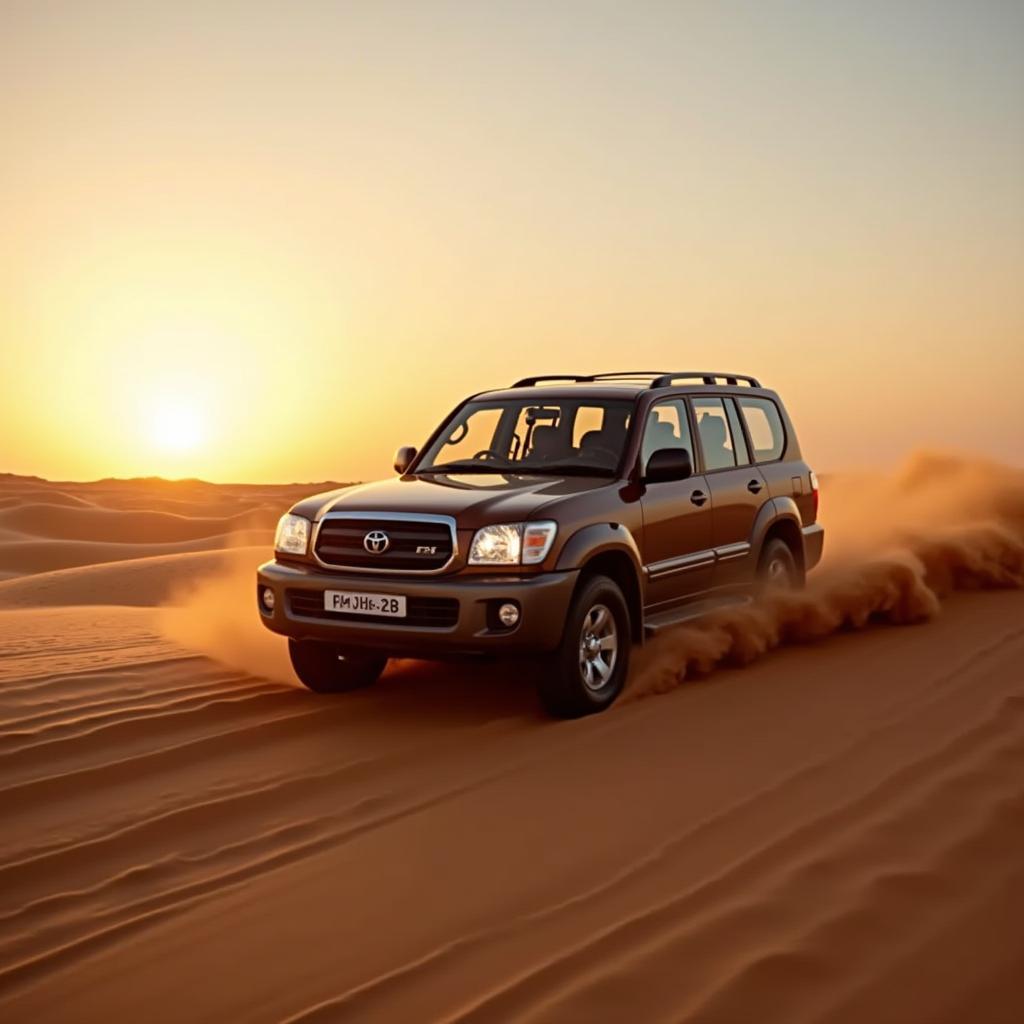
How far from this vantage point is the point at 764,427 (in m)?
8.84

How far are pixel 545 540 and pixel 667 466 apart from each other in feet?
3.30

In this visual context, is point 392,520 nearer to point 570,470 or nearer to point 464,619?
point 464,619

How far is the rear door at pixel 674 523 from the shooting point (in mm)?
7035

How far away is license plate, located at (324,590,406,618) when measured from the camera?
617cm

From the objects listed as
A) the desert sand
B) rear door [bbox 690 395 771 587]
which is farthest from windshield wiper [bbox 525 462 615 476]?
the desert sand

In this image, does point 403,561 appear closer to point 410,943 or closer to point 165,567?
point 410,943

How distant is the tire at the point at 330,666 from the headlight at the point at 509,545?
1066 millimetres

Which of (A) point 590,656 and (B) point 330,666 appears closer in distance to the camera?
(A) point 590,656

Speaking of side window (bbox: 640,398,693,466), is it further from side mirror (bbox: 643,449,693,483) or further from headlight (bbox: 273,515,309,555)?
headlight (bbox: 273,515,309,555)

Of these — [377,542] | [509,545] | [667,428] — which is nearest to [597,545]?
[509,545]

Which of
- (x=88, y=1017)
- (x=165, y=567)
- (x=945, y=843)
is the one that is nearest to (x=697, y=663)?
(x=945, y=843)

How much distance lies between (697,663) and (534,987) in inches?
163

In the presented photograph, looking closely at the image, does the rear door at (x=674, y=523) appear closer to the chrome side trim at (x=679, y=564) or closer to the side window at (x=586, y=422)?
the chrome side trim at (x=679, y=564)

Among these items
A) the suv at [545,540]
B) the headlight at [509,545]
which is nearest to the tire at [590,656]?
the suv at [545,540]
